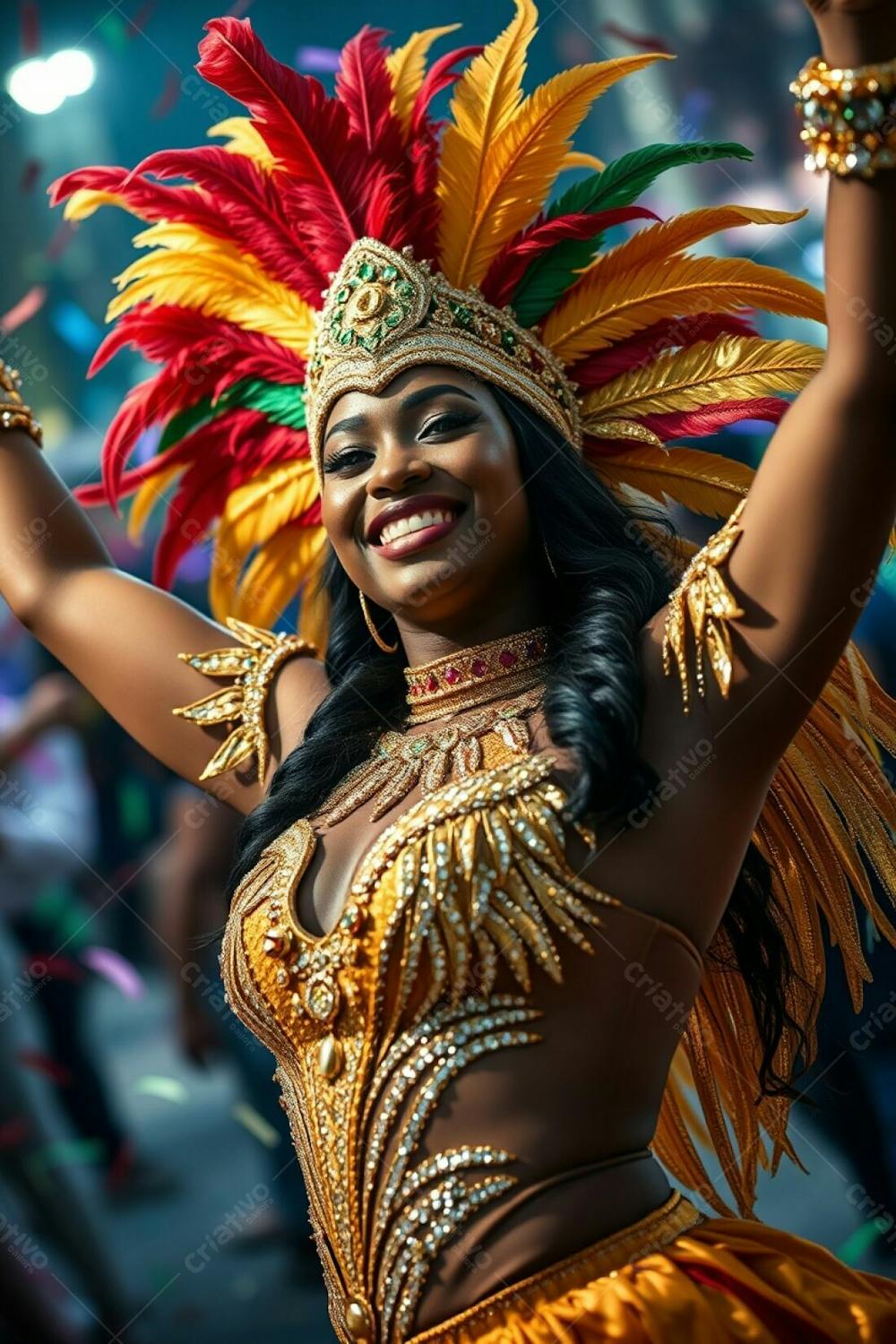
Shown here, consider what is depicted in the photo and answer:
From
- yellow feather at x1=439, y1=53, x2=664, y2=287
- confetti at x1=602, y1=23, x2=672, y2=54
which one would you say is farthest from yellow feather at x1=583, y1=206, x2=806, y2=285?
confetti at x1=602, y1=23, x2=672, y2=54

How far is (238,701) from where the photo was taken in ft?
7.29

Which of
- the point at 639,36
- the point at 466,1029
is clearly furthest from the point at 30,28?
the point at 466,1029

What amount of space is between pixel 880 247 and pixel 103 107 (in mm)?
2961

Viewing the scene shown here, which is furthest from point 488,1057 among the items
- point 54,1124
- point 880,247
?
point 54,1124

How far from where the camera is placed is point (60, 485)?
2.33 metres

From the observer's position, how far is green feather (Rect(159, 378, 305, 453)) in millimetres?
→ 2273

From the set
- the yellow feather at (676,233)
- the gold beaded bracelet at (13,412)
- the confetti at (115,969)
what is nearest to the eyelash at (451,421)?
the yellow feather at (676,233)

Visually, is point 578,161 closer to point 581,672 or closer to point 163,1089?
point 581,672

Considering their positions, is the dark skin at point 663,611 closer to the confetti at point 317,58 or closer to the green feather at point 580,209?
the green feather at point 580,209

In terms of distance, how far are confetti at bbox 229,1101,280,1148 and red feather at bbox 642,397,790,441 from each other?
7.03 ft

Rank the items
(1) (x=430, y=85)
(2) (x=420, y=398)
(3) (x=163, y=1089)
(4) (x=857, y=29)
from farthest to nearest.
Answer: (3) (x=163, y=1089) → (1) (x=430, y=85) → (2) (x=420, y=398) → (4) (x=857, y=29)

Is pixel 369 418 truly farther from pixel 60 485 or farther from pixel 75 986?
pixel 75 986

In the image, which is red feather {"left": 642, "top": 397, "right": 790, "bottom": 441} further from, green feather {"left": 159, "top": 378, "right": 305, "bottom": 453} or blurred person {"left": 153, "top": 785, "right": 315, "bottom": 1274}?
blurred person {"left": 153, "top": 785, "right": 315, "bottom": 1274}

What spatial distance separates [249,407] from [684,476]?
0.66 metres
